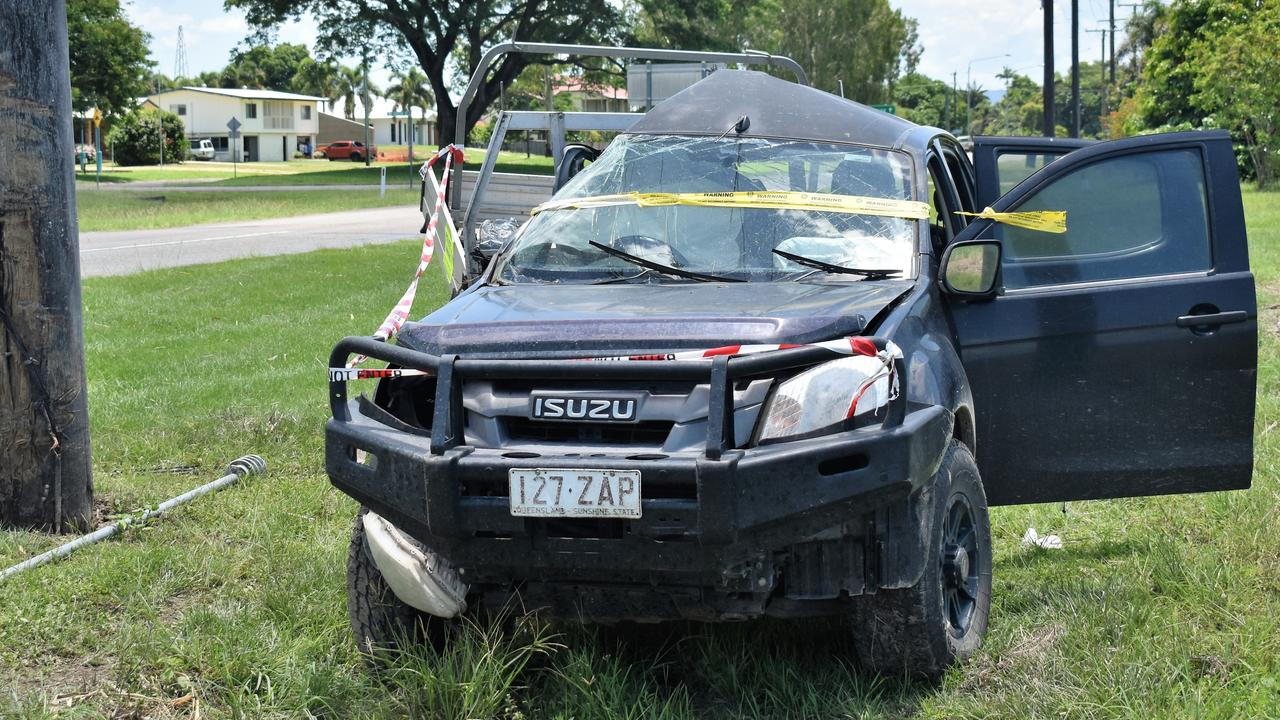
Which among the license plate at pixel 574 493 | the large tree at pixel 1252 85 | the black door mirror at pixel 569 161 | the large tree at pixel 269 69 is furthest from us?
the large tree at pixel 269 69

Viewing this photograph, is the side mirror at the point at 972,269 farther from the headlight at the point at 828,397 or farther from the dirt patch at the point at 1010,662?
the dirt patch at the point at 1010,662

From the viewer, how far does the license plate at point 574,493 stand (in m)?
3.34

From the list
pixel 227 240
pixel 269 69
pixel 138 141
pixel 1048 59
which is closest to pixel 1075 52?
pixel 1048 59

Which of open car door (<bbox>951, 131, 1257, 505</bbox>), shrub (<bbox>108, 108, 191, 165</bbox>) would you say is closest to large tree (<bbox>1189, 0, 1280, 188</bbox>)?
open car door (<bbox>951, 131, 1257, 505</bbox>)

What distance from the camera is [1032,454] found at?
4723 mm

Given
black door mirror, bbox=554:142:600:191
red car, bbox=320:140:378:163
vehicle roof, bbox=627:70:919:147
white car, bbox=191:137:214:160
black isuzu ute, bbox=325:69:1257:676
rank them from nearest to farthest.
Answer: black isuzu ute, bbox=325:69:1257:676, vehicle roof, bbox=627:70:919:147, black door mirror, bbox=554:142:600:191, red car, bbox=320:140:378:163, white car, bbox=191:137:214:160

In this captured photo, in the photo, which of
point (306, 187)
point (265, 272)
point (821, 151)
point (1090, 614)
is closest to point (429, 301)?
point (265, 272)

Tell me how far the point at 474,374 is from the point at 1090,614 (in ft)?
7.02

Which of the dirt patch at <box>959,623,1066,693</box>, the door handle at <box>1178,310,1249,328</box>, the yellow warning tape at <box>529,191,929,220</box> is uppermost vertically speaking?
the yellow warning tape at <box>529,191,929,220</box>

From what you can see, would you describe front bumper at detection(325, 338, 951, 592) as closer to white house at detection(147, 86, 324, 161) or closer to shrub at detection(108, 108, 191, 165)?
shrub at detection(108, 108, 191, 165)

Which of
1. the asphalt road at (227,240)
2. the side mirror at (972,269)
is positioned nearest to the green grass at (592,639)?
the side mirror at (972,269)

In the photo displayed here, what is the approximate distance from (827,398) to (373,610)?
5.03ft

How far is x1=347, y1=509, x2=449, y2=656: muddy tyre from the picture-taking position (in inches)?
158

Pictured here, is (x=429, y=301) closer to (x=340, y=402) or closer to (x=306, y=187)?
(x=340, y=402)
